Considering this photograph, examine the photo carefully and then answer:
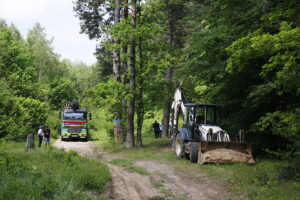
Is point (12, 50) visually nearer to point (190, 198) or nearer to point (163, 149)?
point (163, 149)

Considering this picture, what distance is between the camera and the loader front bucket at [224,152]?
1262cm

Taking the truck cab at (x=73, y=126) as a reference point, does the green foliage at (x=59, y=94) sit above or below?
above

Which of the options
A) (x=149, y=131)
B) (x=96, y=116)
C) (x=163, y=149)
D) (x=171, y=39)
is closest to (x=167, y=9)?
(x=171, y=39)

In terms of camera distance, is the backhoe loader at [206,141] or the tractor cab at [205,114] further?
the tractor cab at [205,114]

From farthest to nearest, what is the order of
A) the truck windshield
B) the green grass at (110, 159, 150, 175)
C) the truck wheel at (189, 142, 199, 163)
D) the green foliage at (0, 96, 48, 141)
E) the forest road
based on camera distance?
the truck windshield < the green foliage at (0, 96, 48, 141) < the truck wheel at (189, 142, 199, 163) < the green grass at (110, 159, 150, 175) < the forest road

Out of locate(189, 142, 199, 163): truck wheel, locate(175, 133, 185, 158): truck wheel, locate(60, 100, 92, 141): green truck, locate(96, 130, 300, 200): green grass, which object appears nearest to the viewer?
locate(96, 130, 300, 200): green grass

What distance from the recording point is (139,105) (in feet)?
67.4

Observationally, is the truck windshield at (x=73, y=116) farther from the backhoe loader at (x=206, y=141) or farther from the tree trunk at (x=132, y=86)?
the backhoe loader at (x=206, y=141)

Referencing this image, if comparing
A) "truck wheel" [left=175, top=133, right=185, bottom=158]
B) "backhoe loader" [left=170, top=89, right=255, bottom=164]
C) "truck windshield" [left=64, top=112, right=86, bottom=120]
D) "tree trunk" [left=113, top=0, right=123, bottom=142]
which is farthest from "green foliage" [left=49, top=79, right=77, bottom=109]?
"truck wheel" [left=175, top=133, right=185, bottom=158]

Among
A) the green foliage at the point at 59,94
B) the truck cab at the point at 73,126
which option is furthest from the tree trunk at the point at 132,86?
the green foliage at the point at 59,94

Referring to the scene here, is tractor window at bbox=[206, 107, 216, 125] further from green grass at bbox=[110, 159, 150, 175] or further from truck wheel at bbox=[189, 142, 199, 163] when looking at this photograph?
green grass at bbox=[110, 159, 150, 175]

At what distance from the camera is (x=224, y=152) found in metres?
12.7

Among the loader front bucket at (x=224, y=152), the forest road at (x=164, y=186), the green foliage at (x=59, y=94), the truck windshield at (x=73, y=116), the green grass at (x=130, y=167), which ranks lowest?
the forest road at (x=164, y=186)

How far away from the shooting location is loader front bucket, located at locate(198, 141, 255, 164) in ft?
41.4
